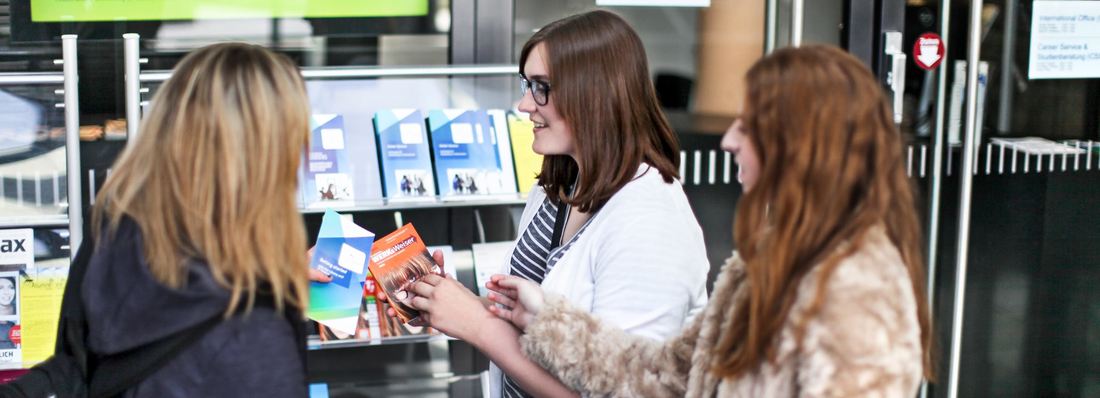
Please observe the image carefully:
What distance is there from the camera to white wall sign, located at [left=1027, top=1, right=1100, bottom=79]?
3.49 metres

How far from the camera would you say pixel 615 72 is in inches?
68.4

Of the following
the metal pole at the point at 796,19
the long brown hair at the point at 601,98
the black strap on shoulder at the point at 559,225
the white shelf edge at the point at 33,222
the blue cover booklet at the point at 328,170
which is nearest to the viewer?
the long brown hair at the point at 601,98

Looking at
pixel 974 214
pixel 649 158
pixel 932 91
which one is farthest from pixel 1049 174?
pixel 649 158

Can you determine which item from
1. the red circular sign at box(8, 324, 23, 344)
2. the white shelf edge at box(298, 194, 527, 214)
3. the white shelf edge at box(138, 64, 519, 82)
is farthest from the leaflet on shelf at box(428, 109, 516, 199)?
the red circular sign at box(8, 324, 23, 344)

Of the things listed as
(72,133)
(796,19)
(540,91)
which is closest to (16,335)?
(72,133)

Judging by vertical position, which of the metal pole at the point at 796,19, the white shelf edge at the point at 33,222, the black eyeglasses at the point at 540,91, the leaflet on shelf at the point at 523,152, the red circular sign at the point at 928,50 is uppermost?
the metal pole at the point at 796,19

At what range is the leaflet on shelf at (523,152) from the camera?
2.92m

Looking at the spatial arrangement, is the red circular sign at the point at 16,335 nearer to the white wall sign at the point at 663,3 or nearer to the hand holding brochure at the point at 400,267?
the hand holding brochure at the point at 400,267

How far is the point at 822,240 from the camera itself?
1.20 metres

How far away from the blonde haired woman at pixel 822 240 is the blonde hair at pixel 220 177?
2.24 ft

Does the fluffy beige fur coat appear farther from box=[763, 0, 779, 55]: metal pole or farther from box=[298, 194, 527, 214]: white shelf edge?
box=[763, 0, 779, 55]: metal pole

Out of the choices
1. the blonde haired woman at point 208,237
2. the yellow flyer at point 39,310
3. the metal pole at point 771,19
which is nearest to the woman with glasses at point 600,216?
the blonde haired woman at point 208,237

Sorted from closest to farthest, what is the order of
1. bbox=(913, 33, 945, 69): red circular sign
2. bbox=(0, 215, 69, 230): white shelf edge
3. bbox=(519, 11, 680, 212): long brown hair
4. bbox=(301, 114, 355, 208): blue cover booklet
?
bbox=(519, 11, 680, 212): long brown hair, bbox=(0, 215, 69, 230): white shelf edge, bbox=(301, 114, 355, 208): blue cover booklet, bbox=(913, 33, 945, 69): red circular sign

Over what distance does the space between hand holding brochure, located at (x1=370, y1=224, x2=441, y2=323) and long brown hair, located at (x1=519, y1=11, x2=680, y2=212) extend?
0.42 m
